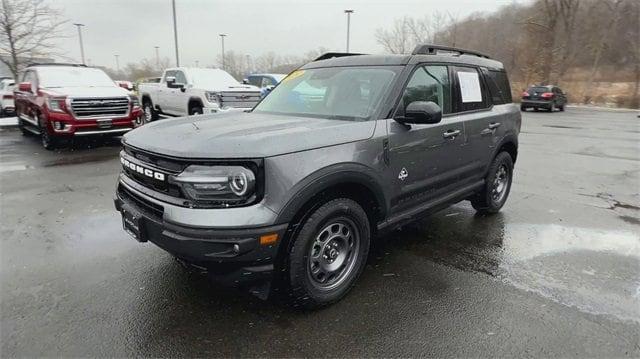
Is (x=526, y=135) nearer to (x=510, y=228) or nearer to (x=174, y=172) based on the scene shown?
(x=510, y=228)

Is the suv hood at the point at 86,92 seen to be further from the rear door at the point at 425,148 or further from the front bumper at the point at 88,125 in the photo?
the rear door at the point at 425,148

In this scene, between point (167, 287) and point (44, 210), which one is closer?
point (167, 287)

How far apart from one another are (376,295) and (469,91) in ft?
8.14

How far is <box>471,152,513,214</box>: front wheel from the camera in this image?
491 centimetres

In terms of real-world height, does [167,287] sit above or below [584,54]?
below

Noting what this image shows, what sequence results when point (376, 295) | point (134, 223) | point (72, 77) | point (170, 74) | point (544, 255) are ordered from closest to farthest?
point (134, 223) → point (376, 295) → point (544, 255) → point (72, 77) → point (170, 74)

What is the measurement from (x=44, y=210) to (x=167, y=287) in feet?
9.65

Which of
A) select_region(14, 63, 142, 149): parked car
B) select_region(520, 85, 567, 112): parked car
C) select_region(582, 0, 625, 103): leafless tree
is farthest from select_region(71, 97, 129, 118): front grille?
select_region(582, 0, 625, 103): leafless tree

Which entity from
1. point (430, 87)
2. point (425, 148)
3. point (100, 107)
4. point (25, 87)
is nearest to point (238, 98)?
point (100, 107)

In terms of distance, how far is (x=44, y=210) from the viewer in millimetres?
5168

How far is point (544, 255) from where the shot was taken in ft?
13.3

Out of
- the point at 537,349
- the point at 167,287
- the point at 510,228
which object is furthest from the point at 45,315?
the point at 510,228

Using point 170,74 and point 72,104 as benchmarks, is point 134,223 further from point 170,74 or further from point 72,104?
point 170,74

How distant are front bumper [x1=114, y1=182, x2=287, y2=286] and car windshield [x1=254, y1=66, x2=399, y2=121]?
53.0 inches
